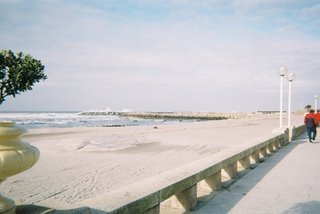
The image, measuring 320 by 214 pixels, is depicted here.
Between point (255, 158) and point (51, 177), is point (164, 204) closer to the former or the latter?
point (255, 158)

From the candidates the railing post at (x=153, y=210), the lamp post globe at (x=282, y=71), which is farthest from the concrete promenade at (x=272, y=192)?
the lamp post globe at (x=282, y=71)

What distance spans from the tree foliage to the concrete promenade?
9.89ft

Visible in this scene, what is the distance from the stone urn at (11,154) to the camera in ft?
6.14

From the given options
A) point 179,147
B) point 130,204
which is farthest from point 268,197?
point 179,147

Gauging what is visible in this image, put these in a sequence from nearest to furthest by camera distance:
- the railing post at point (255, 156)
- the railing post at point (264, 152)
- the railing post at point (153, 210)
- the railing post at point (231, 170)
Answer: the railing post at point (153, 210)
the railing post at point (231, 170)
the railing post at point (255, 156)
the railing post at point (264, 152)

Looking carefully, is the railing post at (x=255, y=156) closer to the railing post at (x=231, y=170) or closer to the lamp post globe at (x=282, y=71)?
the railing post at (x=231, y=170)

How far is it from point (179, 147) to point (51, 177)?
8064 millimetres

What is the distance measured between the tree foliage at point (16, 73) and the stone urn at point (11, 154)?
1511 millimetres

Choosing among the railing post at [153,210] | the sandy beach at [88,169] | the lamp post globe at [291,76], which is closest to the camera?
the railing post at [153,210]

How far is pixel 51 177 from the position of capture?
955cm

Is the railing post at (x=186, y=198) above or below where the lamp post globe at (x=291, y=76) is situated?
below

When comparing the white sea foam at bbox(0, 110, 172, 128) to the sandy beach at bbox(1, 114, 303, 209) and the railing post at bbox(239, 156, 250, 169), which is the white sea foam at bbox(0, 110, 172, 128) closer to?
the sandy beach at bbox(1, 114, 303, 209)

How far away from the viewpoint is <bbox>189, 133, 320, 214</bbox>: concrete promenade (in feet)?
15.5

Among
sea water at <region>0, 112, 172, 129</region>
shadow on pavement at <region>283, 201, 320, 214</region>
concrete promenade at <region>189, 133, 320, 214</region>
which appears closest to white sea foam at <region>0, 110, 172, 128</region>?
sea water at <region>0, 112, 172, 129</region>
